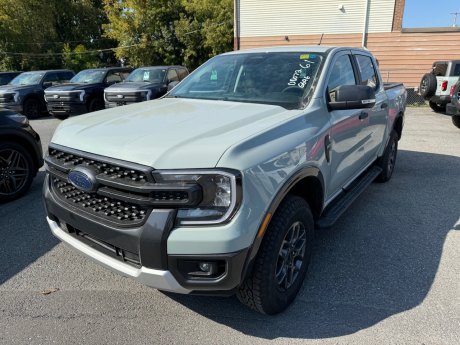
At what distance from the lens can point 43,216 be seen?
14.3 feet

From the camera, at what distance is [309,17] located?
18438 millimetres

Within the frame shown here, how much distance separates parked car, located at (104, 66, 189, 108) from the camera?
34.4ft

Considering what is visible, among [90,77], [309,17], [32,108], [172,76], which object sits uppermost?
[309,17]

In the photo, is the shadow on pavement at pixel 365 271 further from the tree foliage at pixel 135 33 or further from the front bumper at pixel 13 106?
the tree foliage at pixel 135 33

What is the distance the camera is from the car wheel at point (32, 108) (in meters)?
12.6

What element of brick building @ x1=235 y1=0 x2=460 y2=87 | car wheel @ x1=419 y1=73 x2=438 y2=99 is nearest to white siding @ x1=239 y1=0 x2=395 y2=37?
brick building @ x1=235 y1=0 x2=460 y2=87

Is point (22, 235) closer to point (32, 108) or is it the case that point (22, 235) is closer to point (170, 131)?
point (170, 131)

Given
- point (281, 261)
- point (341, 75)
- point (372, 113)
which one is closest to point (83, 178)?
point (281, 261)

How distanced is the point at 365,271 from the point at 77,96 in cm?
1097

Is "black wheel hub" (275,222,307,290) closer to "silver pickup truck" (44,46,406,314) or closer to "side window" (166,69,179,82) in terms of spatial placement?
"silver pickup truck" (44,46,406,314)

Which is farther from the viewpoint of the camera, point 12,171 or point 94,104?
point 94,104

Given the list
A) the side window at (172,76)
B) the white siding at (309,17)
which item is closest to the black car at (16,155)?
the side window at (172,76)

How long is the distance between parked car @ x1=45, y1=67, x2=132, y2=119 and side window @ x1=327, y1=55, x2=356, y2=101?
998 centimetres

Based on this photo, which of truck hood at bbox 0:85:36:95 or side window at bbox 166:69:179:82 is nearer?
side window at bbox 166:69:179:82
